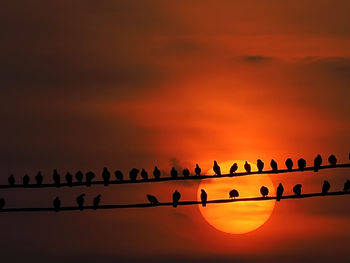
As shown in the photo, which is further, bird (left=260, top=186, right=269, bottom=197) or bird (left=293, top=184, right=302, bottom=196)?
bird (left=260, top=186, right=269, bottom=197)

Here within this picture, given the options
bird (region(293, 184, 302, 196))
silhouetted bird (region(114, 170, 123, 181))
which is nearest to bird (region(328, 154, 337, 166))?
bird (region(293, 184, 302, 196))

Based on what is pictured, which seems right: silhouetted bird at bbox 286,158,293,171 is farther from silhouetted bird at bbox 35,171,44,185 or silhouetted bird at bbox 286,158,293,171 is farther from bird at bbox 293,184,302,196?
silhouetted bird at bbox 35,171,44,185

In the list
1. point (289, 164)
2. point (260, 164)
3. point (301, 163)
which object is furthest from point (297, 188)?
point (260, 164)

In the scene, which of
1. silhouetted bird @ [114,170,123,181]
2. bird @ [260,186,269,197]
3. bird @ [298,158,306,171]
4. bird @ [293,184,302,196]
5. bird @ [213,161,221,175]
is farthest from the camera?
bird @ [213,161,221,175]

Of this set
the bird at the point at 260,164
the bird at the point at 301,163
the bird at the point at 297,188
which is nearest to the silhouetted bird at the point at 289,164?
the bird at the point at 260,164

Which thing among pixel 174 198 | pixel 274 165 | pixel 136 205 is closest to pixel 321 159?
pixel 274 165

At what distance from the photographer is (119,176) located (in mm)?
36781

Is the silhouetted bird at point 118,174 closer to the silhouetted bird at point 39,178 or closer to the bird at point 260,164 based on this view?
the silhouetted bird at point 39,178

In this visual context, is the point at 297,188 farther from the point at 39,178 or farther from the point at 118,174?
the point at 39,178

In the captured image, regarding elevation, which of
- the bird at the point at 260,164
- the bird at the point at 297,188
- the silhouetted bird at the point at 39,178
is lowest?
the bird at the point at 297,188

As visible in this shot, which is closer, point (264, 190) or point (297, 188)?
point (297, 188)

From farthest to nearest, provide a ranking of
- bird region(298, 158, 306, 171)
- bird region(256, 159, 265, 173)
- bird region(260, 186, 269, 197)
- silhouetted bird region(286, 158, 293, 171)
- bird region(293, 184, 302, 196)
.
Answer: bird region(256, 159, 265, 173)
silhouetted bird region(286, 158, 293, 171)
bird region(260, 186, 269, 197)
bird region(293, 184, 302, 196)
bird region(298, 158, 306, 171)

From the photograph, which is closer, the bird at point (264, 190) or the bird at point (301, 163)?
the bird at point (301, 163)

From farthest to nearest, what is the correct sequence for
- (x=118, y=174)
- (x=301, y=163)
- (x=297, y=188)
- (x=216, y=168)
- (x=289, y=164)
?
(x=289, y=164) < (x=216, y=168) < (x=118, y=174) < (x=297, y=188) < (x=301, y=163)
